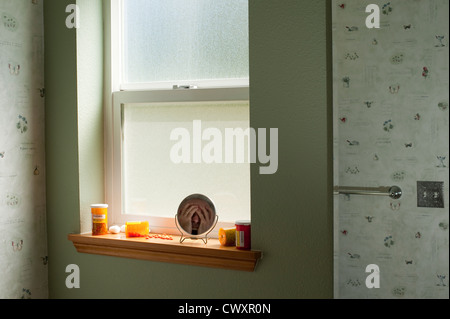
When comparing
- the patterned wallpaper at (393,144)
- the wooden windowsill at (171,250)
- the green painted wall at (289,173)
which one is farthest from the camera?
the patterned wallpaper at (393,144)

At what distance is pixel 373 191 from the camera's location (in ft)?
6.70

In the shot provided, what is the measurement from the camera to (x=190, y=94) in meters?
2.04

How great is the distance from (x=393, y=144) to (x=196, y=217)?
32.4 inches

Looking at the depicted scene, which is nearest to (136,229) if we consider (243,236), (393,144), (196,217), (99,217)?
(99,217)

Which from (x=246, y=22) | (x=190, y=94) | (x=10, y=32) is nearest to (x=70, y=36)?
(x=10, y=32)

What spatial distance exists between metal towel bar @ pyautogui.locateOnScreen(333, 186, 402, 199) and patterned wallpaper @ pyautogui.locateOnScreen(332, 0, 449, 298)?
19mm

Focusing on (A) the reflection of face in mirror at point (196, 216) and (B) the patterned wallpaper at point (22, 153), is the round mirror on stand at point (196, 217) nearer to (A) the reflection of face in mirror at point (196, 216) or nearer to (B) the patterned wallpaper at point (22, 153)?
(A) the reflection of face in mirror at point (196, 216)

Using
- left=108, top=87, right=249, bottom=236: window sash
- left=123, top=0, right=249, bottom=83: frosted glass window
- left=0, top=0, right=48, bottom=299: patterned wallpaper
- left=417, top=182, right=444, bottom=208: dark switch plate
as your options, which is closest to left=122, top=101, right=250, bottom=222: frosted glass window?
left=108, top=87, right=249, bottom=236: window sash

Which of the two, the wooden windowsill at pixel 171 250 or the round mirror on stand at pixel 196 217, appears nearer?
the wooden windowsill at pixel 171 250

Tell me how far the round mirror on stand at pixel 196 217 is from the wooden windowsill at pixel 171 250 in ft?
0.13

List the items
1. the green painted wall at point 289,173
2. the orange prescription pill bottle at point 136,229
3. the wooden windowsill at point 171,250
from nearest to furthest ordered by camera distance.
A: the green painted wall at point 289,173 < the wooden windowsill at point 171,250 < the orange prescription pill bottle at point 136,229

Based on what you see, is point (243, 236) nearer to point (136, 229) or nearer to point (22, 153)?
point (136, 229)

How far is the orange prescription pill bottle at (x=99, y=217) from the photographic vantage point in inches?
82.0

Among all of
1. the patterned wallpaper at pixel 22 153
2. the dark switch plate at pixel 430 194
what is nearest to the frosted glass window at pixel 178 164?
the patterned wallpaper at pixel 22 153
